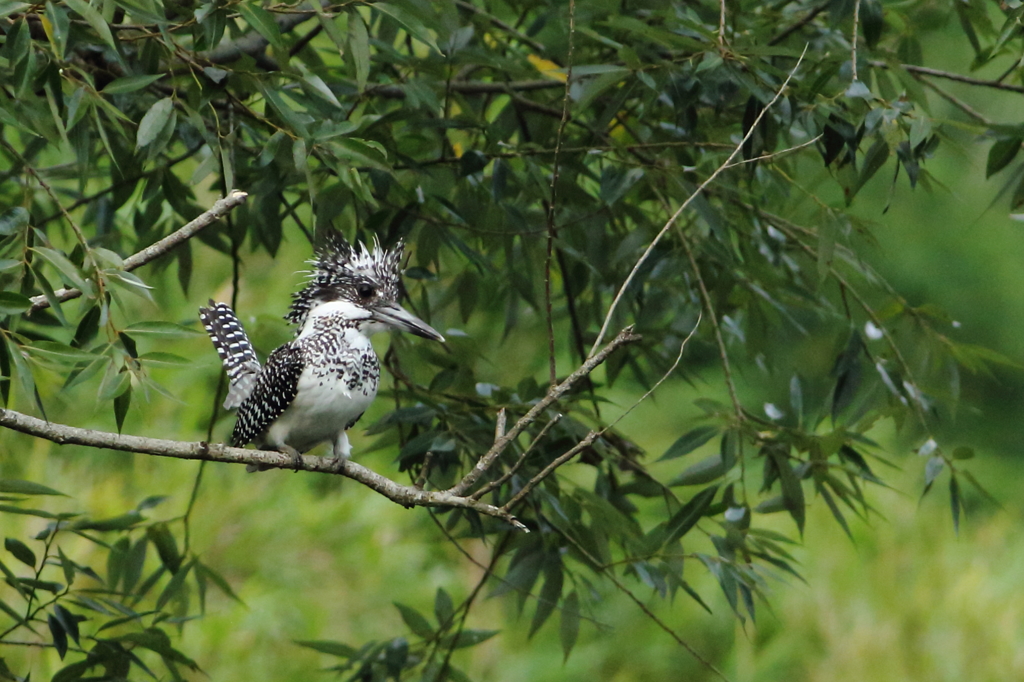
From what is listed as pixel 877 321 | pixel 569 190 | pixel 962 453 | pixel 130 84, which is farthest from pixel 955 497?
pixel 130 84

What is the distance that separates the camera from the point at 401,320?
75.4 inches

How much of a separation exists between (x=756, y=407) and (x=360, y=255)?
5156 mm

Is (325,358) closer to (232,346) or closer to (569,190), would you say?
(232,346)

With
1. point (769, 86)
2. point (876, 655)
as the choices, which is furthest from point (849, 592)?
point (769, 86)

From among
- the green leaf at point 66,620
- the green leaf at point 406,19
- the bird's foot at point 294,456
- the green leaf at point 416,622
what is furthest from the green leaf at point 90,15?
the green leaf at point 416,622

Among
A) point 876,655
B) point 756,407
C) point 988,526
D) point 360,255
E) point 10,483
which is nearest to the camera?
point 10,483

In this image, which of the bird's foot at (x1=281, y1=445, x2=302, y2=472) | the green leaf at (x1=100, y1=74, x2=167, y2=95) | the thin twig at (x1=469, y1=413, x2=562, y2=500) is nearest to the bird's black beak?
the bird's foot at (x1=281, y1=445, x2=302, y2=472)

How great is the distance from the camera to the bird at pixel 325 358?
1979 millimetres

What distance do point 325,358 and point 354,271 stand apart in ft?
0.54

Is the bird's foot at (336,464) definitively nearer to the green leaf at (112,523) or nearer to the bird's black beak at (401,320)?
the bird's black beak at (401,320)

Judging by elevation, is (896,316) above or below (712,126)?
below

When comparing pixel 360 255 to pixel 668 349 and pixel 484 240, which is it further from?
pixel 668 349

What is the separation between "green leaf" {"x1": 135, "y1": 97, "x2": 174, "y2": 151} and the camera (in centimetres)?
170

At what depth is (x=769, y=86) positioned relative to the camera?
6.21 ft
